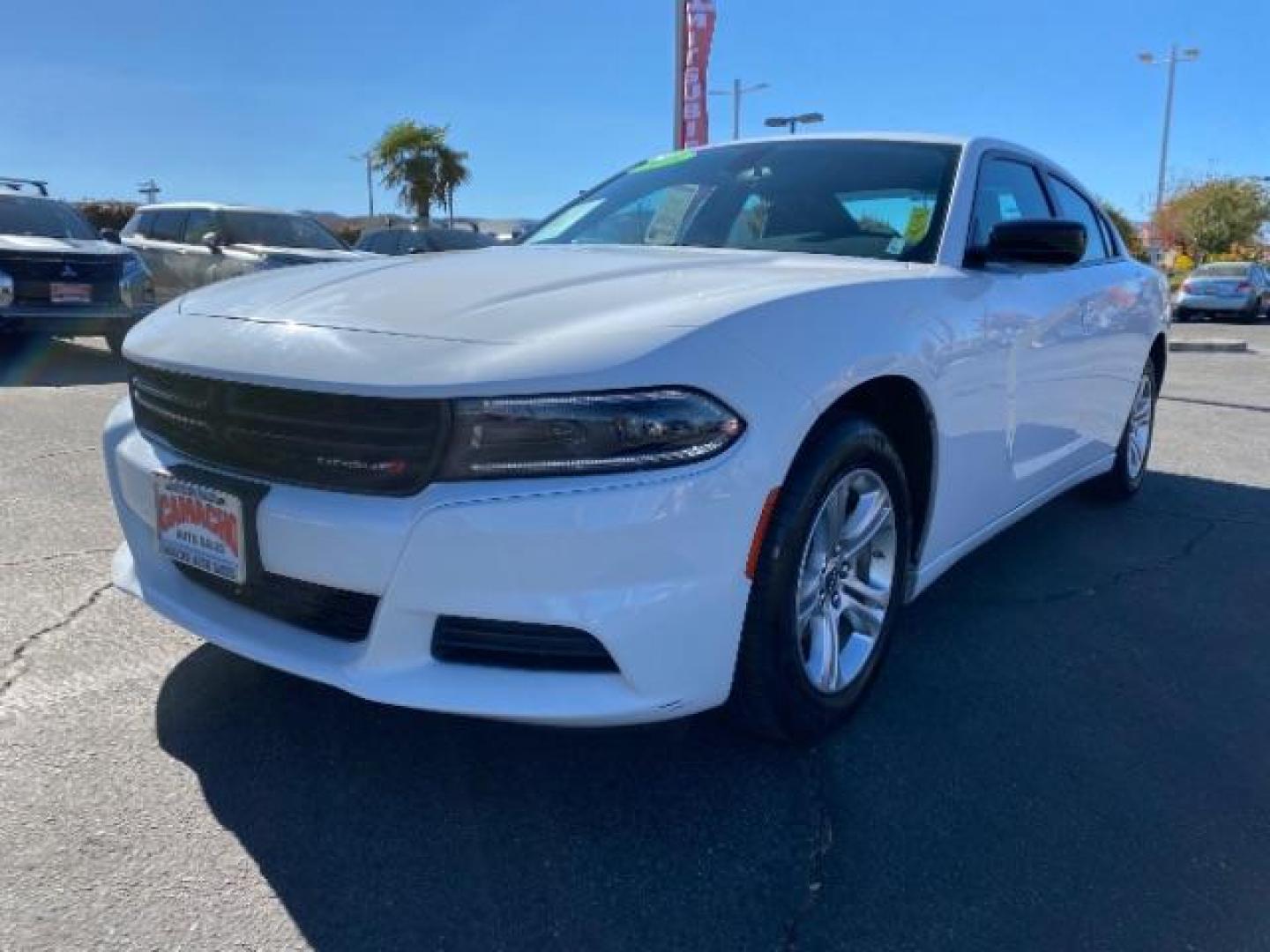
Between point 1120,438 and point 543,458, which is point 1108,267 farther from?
point 543,458

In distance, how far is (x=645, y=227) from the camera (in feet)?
11.8

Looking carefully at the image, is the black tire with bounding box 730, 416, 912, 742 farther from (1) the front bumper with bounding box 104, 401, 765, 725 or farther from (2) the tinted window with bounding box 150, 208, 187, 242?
(2) the tinted window with bounding box 150, 208, 187, 242

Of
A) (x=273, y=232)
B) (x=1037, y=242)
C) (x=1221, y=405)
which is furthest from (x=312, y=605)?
(x=273, y=232)

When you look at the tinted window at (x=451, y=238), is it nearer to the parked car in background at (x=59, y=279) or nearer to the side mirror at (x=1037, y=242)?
the parked car in background at (x=59, y=279)

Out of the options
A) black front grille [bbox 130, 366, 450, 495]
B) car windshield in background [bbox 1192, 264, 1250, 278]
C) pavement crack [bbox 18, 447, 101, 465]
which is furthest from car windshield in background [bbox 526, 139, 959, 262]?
car windshield in background [bbox 1192, 264, 1250, 278]

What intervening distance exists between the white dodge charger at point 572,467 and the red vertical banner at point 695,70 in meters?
10.4

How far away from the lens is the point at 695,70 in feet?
41.9

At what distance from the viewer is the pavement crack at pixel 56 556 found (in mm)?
3600

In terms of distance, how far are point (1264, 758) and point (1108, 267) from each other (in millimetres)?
2506

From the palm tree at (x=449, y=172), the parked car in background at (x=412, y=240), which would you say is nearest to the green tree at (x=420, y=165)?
the palm tree at (x=449, y=172)

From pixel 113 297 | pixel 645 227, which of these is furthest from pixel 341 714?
pixel 113 297

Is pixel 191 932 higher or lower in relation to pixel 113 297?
lower

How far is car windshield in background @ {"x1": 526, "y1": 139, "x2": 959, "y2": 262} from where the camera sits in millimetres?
3156

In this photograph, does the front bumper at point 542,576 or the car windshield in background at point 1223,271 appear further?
the car windshield in background at point 1223,271
